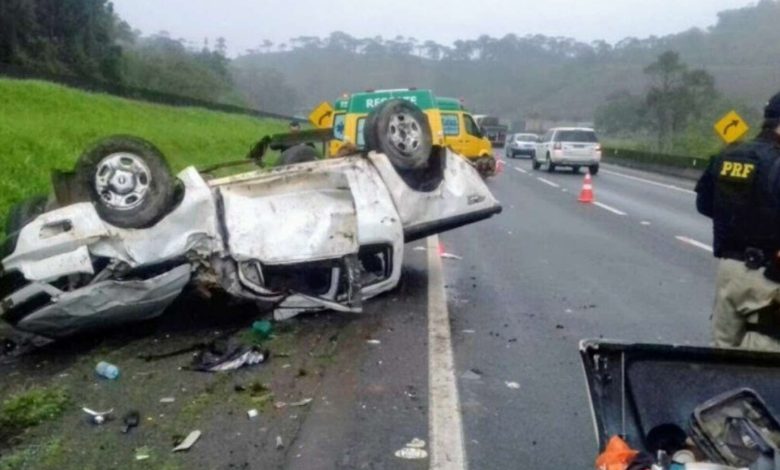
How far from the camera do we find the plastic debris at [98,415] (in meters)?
5.95

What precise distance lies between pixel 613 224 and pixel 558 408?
1163 centimetres

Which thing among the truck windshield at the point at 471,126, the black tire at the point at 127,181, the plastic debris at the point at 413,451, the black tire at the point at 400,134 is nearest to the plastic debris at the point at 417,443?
the plastic debris at the point at 413,451

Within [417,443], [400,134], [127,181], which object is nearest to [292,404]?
[417,443]

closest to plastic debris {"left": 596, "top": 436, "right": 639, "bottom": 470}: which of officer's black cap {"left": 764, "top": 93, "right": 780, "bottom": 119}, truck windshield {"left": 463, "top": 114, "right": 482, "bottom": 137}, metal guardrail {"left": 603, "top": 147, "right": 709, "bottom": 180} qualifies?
officer's black cap {"left": 764, "top": 93, "right": 780, "bottom": 119}

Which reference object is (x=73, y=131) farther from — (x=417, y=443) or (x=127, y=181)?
(x=417, y=443)

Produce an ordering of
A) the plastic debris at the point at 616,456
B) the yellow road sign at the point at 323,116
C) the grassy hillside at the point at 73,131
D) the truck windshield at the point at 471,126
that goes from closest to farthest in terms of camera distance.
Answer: the plastic debris at the point at 616,456
the grassy hillside at the point at 73,131
the yellow road sign at the point at 323,116
the truck windshield at the point at 471,126

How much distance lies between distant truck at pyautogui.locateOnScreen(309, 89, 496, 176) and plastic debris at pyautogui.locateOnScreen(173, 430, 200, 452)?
39.0 feet

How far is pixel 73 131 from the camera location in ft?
76.6

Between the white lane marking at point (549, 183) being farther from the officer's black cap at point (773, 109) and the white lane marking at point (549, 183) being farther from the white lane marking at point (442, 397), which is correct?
the officer's black cap at point (773, 109)

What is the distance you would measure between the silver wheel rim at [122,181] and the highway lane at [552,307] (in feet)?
8.05

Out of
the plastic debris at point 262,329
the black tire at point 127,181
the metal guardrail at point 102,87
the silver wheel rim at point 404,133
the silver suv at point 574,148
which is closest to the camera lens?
the black tire at point 127,181

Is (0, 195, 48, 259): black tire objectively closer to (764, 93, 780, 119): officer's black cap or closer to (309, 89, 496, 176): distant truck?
(764, 93, 780, 119): officer's black cap

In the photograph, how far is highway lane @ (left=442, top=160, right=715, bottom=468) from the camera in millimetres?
5809

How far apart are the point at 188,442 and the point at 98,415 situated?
773 mm
